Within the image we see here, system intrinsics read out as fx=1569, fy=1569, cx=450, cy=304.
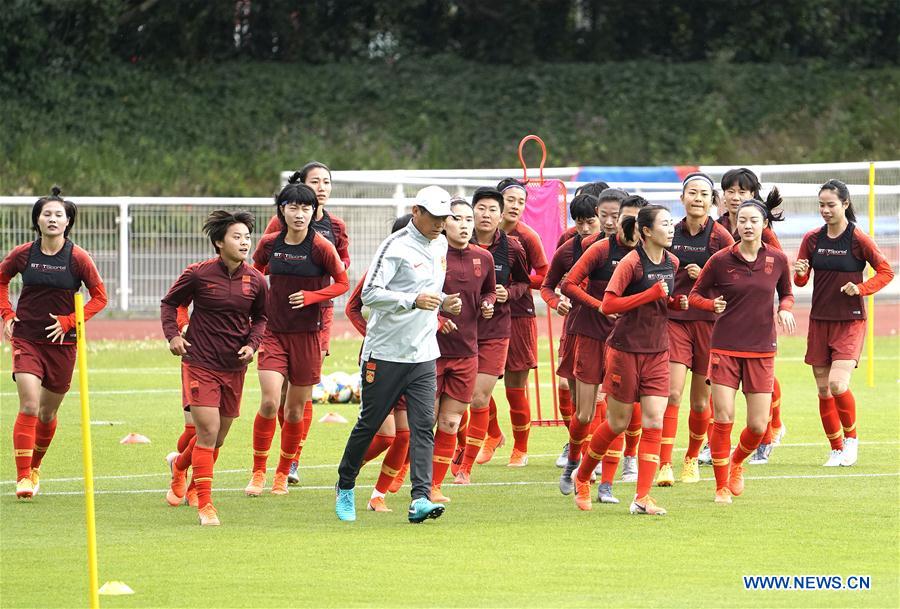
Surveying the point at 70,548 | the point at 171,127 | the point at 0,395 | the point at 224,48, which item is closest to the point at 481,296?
the point at 70,548

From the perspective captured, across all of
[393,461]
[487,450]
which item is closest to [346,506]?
[393,461]

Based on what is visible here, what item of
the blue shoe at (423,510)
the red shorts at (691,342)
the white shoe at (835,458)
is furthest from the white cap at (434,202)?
the white shoe at (835,458)

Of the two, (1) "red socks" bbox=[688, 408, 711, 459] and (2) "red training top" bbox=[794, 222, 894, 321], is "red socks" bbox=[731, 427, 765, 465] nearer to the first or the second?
(1) "red socks" bbox=[688, 408, 711, 459]

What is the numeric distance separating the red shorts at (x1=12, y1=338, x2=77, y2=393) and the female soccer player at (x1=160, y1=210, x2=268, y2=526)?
4.46 feet

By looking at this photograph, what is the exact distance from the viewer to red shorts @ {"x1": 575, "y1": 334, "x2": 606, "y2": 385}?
10891 millimetres

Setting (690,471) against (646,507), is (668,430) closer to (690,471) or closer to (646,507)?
(690,471)

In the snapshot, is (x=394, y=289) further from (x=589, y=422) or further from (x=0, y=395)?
(x=0, y=395)

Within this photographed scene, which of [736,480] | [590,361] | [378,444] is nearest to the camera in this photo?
[378,444]

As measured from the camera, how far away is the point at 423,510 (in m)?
9.47

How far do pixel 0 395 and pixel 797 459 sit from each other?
30.2 feet

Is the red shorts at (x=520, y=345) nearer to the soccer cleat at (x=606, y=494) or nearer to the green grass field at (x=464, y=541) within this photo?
the green grass field at (x=464, y=541)

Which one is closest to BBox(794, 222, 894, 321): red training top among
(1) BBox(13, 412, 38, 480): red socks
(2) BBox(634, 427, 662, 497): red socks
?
(2) BBox(634, 427, 662, 497): red socks

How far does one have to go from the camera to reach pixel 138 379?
1950cm

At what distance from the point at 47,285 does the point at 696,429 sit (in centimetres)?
473
